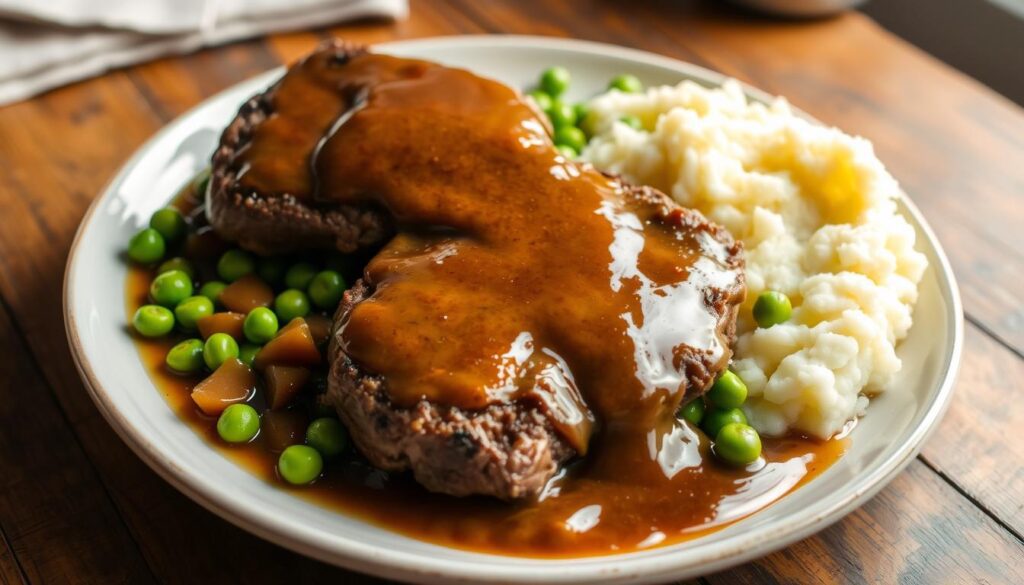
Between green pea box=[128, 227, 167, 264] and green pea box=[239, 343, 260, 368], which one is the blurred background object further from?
green pea box=[128, 227, 167, 264]

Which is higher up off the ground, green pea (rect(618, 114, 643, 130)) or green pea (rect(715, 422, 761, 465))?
green pea (rect(618, 114, 643, 130))

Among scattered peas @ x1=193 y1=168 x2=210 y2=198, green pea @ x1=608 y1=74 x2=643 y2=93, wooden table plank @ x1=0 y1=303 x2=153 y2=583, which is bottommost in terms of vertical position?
wooden table plank @ x1=0 y1=303 x2=153 y2=583

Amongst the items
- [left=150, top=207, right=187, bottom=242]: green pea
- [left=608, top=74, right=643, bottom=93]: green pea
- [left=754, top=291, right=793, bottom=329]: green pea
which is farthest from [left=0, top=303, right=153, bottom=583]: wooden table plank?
[left=608, top=74, right=643, bottom=93]: green pea

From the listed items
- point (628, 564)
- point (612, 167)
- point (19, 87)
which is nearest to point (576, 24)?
point (612, 167)

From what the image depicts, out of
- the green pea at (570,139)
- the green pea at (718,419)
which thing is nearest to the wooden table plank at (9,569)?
the green pea at (718,419)

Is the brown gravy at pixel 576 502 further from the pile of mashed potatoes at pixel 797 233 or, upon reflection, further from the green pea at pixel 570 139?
the green pea at pixel 570 139

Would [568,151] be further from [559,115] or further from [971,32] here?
[971,32]

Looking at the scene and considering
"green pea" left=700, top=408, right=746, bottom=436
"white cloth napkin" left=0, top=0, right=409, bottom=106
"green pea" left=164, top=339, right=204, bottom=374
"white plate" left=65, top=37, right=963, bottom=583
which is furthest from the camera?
"white cloth napkin" left=0, top=0, right=409, bottom=106
